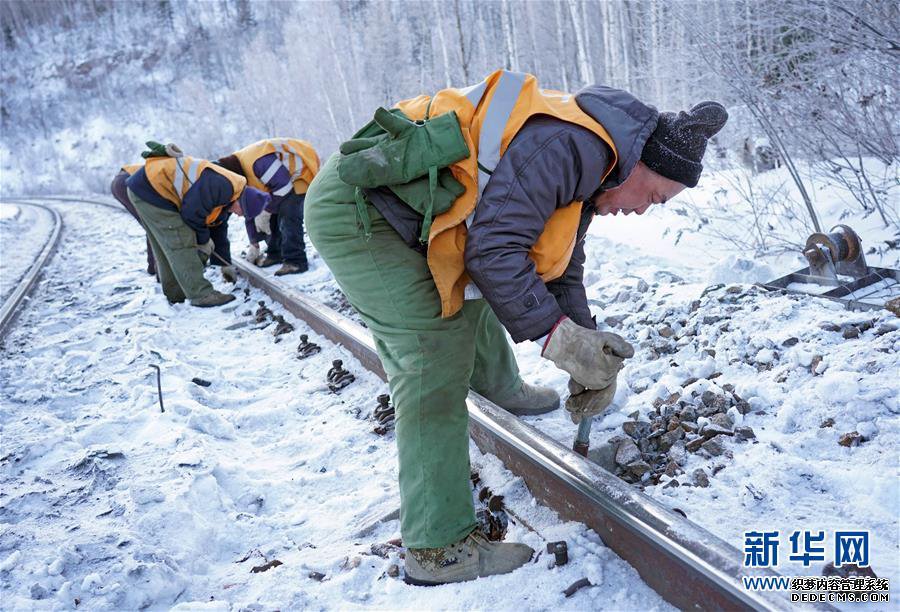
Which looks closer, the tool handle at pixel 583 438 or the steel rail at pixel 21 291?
the tool handle at pixel 583 438

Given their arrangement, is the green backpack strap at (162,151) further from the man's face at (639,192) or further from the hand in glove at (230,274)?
the man's face at (639,192)

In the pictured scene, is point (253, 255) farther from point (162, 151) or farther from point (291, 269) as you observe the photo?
point (162, 151)

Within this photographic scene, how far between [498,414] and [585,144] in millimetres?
1473

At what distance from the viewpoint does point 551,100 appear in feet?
6.97

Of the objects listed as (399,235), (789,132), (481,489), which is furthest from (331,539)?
(789,132)

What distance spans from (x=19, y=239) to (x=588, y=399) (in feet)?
56.6

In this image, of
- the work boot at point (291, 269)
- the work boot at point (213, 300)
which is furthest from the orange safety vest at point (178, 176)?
the work boot at point (291, 269)

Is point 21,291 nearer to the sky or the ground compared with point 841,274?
nearer to the ground

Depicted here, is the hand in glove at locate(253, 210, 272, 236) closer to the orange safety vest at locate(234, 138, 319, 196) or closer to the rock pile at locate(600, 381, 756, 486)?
the orange safety vest at locate(234, 138, 319, 196)

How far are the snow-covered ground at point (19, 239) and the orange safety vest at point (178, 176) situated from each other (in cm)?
347

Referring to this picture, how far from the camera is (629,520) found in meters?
2.16

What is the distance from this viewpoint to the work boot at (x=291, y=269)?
791 centimetres

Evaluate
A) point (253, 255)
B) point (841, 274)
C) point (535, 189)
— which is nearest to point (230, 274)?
point (253, 255)

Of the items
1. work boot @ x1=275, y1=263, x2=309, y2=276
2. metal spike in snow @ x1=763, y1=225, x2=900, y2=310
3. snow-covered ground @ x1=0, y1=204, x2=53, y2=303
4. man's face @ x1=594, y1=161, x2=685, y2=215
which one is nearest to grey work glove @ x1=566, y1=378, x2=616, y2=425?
man's face @ x1=594, y1=161, x2=685, y2=215
